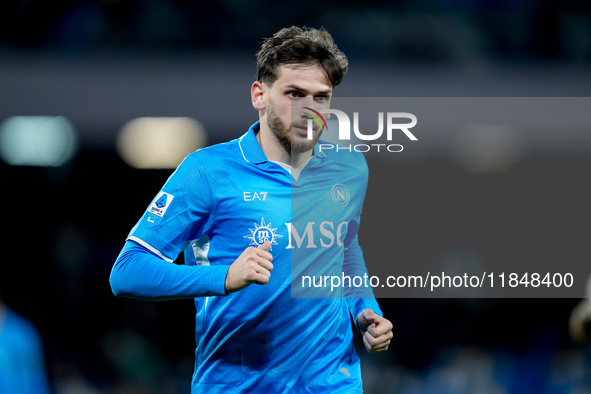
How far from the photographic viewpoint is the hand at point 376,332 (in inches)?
109

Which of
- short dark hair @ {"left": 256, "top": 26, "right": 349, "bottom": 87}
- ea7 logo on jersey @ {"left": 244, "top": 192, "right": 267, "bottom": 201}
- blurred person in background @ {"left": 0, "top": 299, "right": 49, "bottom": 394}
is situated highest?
short dark hair @ {"left": 256, "top": 26, "right": 349, "bottom": 87}

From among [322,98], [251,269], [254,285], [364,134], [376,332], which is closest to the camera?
[251,269]

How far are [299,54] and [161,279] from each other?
104 centimetres

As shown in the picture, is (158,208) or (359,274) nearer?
(158,208)

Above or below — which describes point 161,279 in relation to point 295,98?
below

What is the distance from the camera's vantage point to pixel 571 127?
22.6 ft

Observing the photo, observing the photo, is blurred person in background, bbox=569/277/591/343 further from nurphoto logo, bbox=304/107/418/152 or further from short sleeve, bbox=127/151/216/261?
short sleeve, bbox=127/151/216/261

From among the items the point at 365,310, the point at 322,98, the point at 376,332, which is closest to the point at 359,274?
the point at 365,310

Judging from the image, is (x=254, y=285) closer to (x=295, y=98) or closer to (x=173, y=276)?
(x=173, y=276)

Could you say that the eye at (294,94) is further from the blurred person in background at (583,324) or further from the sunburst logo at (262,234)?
the blurred person in background at (583,324)

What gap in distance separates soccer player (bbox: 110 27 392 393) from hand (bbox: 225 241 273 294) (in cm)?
25

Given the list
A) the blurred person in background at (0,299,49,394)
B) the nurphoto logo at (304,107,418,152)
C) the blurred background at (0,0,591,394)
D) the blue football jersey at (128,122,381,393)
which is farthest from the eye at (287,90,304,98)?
the blurred background at (0,0,591,394)

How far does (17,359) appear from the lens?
3.94 metres

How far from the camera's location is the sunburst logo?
9.36 feet
